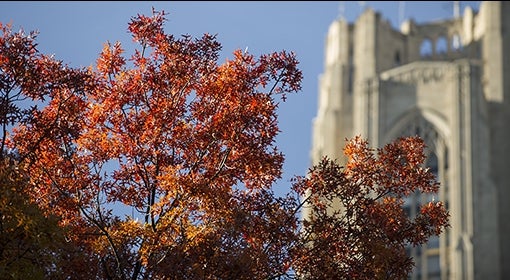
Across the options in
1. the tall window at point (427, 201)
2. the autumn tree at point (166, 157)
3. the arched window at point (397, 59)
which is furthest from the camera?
the arched window at point (397, 59)

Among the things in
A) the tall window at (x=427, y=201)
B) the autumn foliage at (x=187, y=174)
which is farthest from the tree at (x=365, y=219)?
the tall window at (x=427, y=201)

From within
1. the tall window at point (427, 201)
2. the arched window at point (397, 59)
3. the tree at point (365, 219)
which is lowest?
the tree at point (365, 219)

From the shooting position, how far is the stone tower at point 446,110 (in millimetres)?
73188

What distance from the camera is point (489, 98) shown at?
8225 cm

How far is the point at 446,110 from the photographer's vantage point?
256ft

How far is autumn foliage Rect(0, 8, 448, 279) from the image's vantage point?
16062 mm

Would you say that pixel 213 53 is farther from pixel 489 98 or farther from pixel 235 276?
pixel 489 98

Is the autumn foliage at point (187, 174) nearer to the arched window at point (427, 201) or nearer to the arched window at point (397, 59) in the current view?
the arched window at point (427, 201)

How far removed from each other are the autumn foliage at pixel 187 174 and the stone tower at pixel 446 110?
54.5m

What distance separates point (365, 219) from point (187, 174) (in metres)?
2.34

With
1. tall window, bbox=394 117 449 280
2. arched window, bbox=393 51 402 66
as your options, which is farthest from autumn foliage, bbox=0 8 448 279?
arched window, bbox=393 51 402 66

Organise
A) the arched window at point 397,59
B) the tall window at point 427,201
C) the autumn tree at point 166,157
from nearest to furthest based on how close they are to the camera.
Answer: the autumn tree at point 166,157 → the tall window at point 427,201 → the arched window at point 397,59

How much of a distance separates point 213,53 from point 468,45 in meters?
72.7

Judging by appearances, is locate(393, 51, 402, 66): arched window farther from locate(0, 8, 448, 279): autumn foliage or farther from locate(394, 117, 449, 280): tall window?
locate(0, 8, 448, 279): autumn foliage
